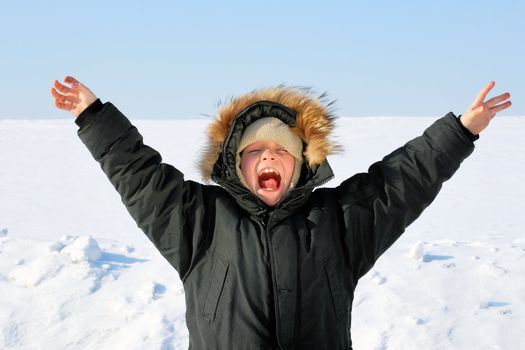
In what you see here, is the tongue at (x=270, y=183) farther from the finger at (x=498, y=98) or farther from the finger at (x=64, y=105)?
the finger at (x=498, y=98)

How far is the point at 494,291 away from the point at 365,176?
7.98ft

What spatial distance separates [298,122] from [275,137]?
0.12 metres

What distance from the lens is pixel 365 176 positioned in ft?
8.18

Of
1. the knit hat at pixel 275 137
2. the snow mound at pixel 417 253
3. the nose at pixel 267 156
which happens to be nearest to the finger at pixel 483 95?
the knit hat at pixel 275 137

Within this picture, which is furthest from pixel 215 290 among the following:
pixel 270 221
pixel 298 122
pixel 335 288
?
pixel 298 122

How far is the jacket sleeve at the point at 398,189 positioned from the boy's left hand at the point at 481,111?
0.11 ft

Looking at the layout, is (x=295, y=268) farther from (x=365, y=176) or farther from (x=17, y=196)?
(x=17, y=196)

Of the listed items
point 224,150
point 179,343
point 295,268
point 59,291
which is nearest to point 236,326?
point 295,268

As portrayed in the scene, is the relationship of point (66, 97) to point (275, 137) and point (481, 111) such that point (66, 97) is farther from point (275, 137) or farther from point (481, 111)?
point (481, 111)

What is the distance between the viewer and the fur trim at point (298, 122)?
246 centimetres

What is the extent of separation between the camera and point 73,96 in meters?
2.28

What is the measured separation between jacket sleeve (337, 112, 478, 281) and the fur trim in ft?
0.68

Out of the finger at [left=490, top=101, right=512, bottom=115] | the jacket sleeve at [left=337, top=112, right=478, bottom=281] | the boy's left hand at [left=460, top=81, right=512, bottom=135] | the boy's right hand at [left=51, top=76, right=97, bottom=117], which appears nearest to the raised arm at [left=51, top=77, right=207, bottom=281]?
the boy's right hand at [left=51, top=76, right=97, bottom=117]

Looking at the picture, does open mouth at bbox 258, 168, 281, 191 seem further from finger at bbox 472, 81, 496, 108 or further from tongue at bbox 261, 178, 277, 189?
finger at bbox 472, 81, 496, 108
